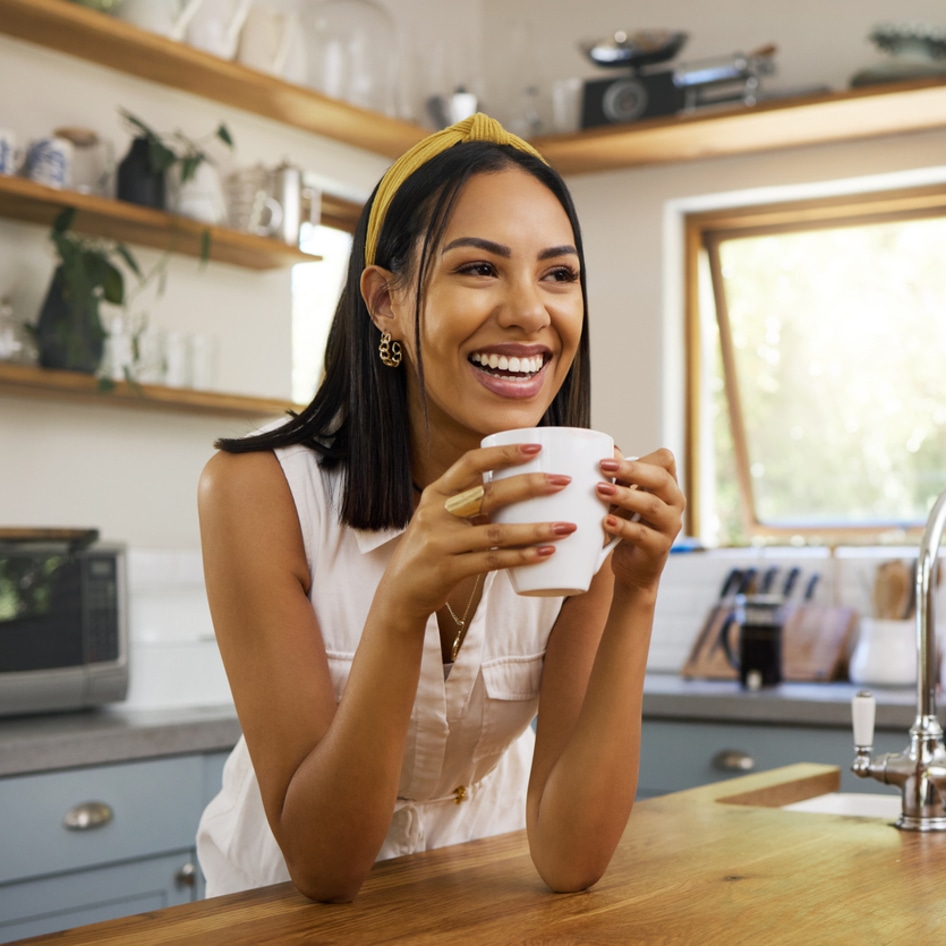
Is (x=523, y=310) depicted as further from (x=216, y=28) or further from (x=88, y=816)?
(x=216, y=28)

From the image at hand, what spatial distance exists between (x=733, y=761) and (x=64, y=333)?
1715 mm

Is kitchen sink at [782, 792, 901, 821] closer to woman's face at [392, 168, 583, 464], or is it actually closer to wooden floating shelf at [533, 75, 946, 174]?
woman's face at [392, 168, 583, 464]

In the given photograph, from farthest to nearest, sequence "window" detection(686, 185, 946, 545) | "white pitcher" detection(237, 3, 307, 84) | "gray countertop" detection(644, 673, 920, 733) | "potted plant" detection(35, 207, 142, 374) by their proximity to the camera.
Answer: "window" detection(686, 185, 946, 545) < "white pitcher" detection(237, 3, 307, 84) < "potted plant" detection(35, 207, 142, 374) < "gray countertop" detection(644, 673, 920, 733)

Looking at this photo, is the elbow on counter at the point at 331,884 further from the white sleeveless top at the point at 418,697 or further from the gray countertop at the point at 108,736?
the gray countertop at the point at 108,736

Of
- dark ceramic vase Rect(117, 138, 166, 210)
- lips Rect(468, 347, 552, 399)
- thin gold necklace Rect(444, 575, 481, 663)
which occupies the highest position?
dark ceramic vase Rect(117, 138, 166, 210)

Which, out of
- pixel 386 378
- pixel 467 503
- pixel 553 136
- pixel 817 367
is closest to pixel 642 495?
pixel 467 503

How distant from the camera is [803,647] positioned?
3258 mm

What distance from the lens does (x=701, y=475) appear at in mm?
4074

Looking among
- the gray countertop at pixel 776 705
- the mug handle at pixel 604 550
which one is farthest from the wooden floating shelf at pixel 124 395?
the mug handle at pixel 604 550

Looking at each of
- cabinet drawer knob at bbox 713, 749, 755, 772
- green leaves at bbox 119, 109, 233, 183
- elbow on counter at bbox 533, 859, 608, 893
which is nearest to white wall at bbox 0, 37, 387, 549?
green leaves at bbox 119, 109, 233, 183

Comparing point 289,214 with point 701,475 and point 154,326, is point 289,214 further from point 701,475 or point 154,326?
point 701,475

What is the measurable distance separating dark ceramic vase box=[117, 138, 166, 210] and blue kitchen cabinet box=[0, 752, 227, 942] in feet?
4.57

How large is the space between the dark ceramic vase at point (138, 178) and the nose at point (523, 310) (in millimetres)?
2136

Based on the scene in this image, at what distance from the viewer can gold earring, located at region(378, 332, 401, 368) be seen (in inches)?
50.8
